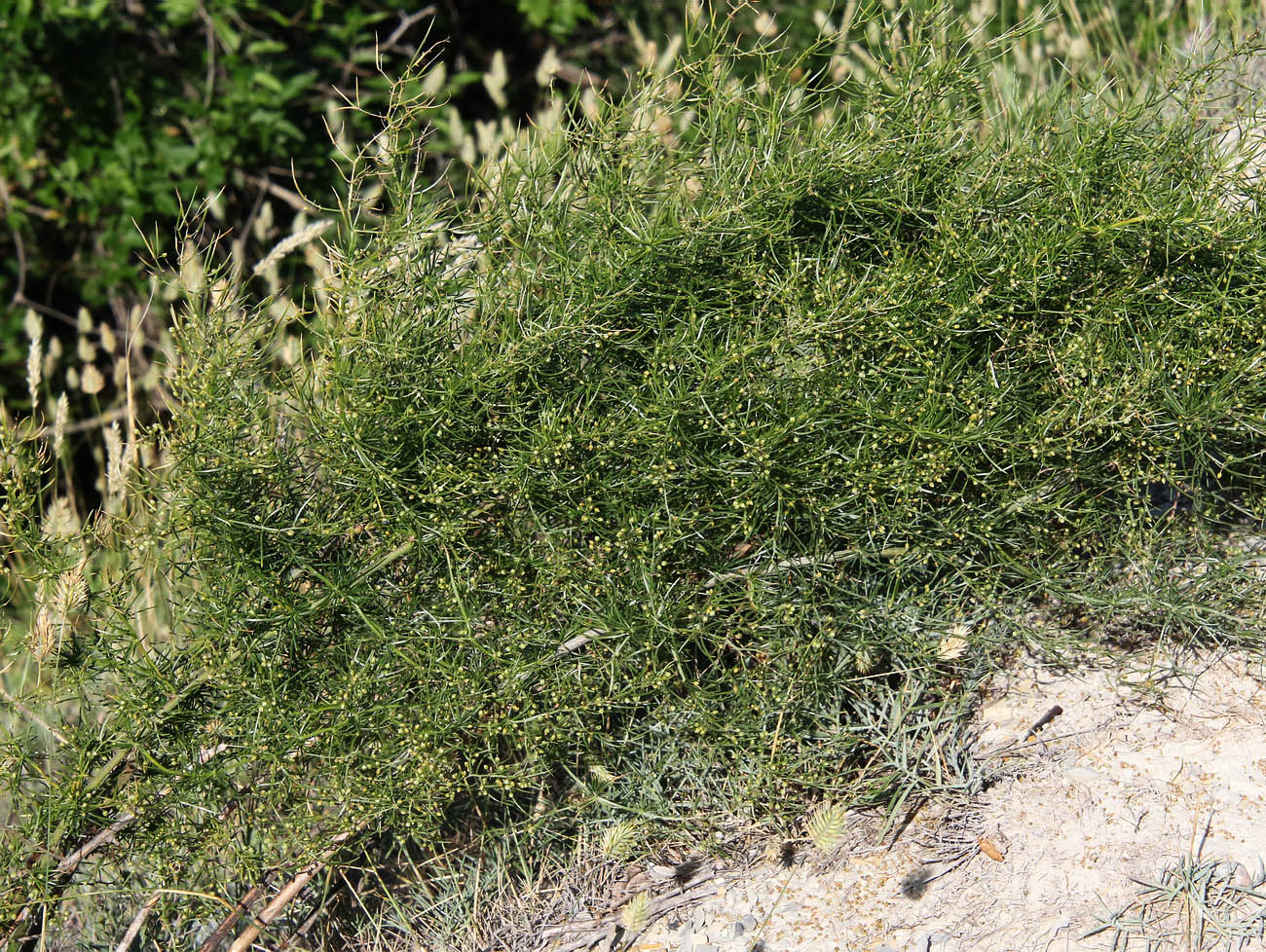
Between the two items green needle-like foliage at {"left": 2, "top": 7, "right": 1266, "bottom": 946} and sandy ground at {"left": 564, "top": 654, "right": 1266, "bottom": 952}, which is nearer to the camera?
sandy ground at {"left": 564, "top": 654, "right": 1266, "bottom": 952}

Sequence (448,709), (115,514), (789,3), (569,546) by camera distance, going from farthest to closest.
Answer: (789,3), (115,514), (569,546), (448,709)

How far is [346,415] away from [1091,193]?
5.66 ft

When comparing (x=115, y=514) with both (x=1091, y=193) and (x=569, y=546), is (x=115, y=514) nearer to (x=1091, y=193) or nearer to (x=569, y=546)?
(x=569, y=546)

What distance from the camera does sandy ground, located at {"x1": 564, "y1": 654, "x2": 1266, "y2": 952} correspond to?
201 cm

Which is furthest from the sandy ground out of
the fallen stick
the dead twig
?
the dead twig

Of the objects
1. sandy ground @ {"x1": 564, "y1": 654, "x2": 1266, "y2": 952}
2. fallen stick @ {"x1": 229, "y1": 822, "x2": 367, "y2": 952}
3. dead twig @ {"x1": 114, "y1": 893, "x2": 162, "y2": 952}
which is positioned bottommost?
sandy ground @ {"x1": 564, "y1": 654, "x2": 1266, "y2": 952}

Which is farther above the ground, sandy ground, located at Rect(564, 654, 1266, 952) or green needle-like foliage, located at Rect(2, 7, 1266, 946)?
green needle-like foliage, located at Rect(2, 7, 1266, 946)

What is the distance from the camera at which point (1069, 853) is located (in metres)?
2.13

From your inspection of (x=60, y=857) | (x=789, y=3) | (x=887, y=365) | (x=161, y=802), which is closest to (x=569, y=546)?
(x=887, y=365)

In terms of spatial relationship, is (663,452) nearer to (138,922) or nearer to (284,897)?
(284,897)

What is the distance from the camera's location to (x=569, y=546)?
2.30m

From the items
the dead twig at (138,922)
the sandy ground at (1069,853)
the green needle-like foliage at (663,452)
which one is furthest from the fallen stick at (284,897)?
the sandy ground at (1069,853)

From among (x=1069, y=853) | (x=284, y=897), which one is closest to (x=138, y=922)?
(x=284, y=897)

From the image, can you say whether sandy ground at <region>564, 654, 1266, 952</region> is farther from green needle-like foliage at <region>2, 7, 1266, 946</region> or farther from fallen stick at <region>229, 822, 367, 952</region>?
fallen stick at <region>229, 822, 367, 952</region>
